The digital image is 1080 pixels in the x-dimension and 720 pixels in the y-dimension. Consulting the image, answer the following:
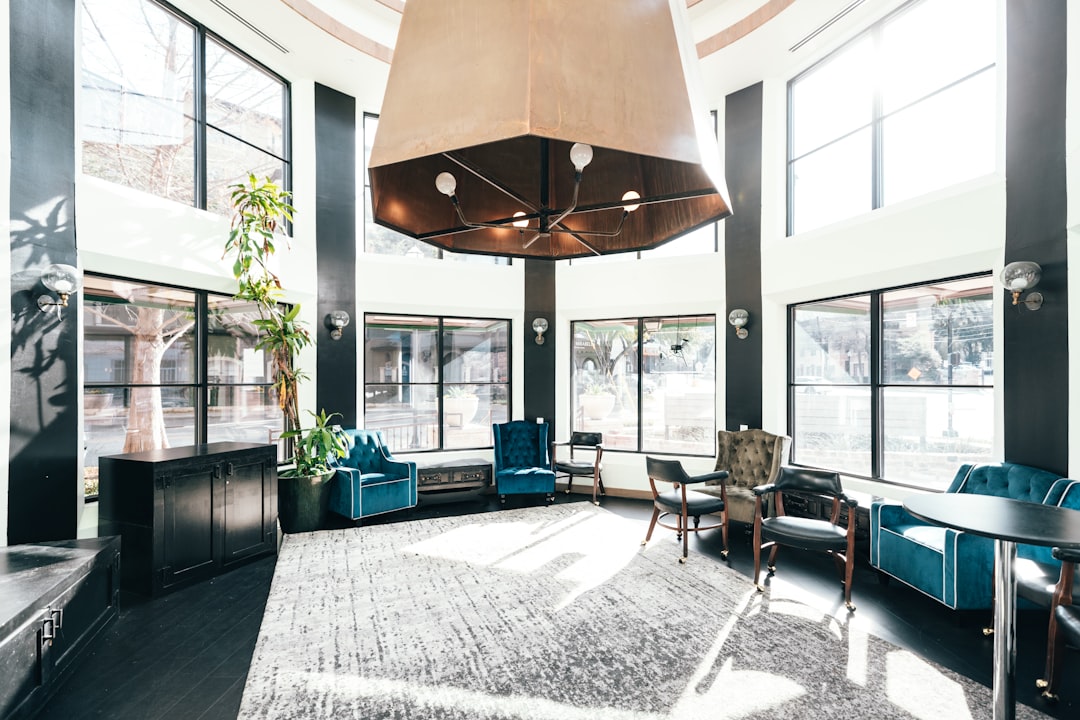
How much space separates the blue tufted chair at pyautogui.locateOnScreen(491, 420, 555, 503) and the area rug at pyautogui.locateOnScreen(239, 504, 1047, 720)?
1.58 metres

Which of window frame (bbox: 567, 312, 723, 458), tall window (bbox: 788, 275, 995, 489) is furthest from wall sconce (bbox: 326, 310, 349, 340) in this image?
tall window (bbox: 788, 275, 995, 489)

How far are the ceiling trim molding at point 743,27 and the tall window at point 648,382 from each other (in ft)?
9.26

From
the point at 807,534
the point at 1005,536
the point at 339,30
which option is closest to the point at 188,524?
the point at 807,534

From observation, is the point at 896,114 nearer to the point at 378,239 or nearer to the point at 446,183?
the point at 446,183

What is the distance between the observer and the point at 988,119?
13.3ft

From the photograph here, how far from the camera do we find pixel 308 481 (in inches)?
206

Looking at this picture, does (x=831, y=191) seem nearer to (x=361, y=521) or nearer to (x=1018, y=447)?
(x=1018, y=447)

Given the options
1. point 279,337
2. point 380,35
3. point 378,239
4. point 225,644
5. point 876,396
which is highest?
point 380,35

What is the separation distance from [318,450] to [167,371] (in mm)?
1481

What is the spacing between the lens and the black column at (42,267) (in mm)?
3463

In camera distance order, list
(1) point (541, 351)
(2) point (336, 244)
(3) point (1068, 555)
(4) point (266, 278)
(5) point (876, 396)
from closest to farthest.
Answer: (3) point (1068, 555) < (5) point (876, 396) < (4) point (266, 278) < (2) point (336, 244) < (1) point (541, 351)

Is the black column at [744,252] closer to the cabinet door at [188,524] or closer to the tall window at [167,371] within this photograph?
the tall window at [167,371]

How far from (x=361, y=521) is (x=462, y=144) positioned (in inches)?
191

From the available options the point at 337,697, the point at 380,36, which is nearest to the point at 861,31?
the point at 380,36
